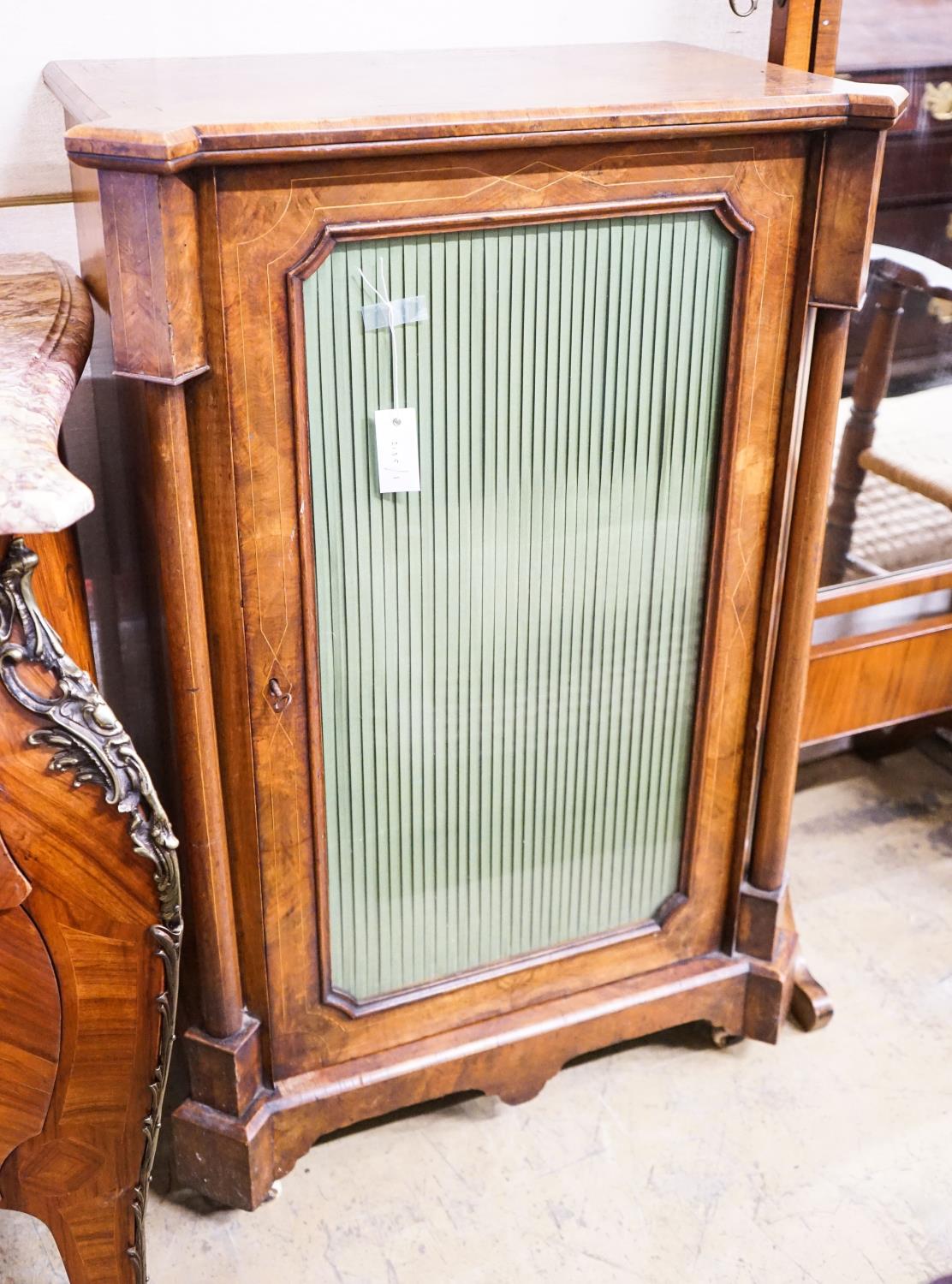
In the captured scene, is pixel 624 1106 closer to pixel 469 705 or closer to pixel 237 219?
pixel 469 705

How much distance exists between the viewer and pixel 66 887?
0.96 meters

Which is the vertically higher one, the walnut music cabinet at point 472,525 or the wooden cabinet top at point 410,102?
the wooden cabinet top at point 410,102

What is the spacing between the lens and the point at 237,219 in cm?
103

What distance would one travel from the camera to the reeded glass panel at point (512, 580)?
1143mm

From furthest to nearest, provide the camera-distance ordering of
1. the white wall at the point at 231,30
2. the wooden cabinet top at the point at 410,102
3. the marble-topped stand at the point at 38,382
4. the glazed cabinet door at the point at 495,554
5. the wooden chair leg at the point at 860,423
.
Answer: the wooden chair leg at the point at 860,423 → the white wall at the point at 231,30 → the glazed cabinet door at the point at 495,554 → the wooden cabinet top at the point at 410,102 → the marble-topped stand at the point at 38,382

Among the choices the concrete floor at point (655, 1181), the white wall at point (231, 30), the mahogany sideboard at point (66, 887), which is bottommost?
the concrete floor at point (655, 1181)

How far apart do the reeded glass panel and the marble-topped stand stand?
0.21 m

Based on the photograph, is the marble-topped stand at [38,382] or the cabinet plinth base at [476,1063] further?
the cabinet plinth base at [476,1063]

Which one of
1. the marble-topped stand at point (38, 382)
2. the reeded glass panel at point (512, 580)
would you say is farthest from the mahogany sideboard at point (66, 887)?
the reeded glass panel at point (512, 580)

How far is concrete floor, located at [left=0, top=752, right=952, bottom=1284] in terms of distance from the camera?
138 centimetres

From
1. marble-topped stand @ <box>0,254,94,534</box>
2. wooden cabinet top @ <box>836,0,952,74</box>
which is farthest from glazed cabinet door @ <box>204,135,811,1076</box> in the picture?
wooden cabinet top @ <box>836,0,952,74</box>

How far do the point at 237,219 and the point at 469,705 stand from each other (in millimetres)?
520

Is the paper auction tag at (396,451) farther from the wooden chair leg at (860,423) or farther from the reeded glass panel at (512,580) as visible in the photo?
the wooden chair leg at (860,423)

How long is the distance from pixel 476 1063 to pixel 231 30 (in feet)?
3.79
